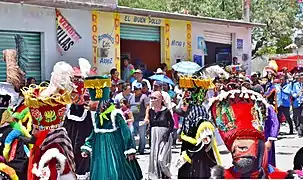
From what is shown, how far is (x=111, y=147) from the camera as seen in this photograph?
25.2 ft

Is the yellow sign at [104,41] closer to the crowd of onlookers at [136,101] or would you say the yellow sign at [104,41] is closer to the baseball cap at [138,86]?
the crowd of onlookers at [136,101]

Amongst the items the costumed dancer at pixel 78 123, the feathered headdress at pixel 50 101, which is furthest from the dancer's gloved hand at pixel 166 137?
the feathered headdress at pixel 50 101

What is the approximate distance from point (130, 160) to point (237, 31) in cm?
1614

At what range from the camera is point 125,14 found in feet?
57.9

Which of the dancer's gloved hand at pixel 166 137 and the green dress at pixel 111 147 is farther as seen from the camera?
the dancer's gloved hand at pixel 166 137

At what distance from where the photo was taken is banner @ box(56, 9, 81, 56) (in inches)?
610

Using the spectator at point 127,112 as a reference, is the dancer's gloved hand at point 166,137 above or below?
below

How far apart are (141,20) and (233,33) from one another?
18.9 ft

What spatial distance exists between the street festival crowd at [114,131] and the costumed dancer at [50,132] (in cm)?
1

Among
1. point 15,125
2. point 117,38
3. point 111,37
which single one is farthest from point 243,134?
point 117,38

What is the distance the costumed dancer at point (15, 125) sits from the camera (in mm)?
6727

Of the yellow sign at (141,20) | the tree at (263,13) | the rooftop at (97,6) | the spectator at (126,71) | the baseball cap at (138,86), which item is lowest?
the baseball cap at (138,86)

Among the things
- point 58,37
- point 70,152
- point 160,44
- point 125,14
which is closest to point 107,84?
point 70,152

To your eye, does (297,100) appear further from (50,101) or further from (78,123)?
(50,101)
